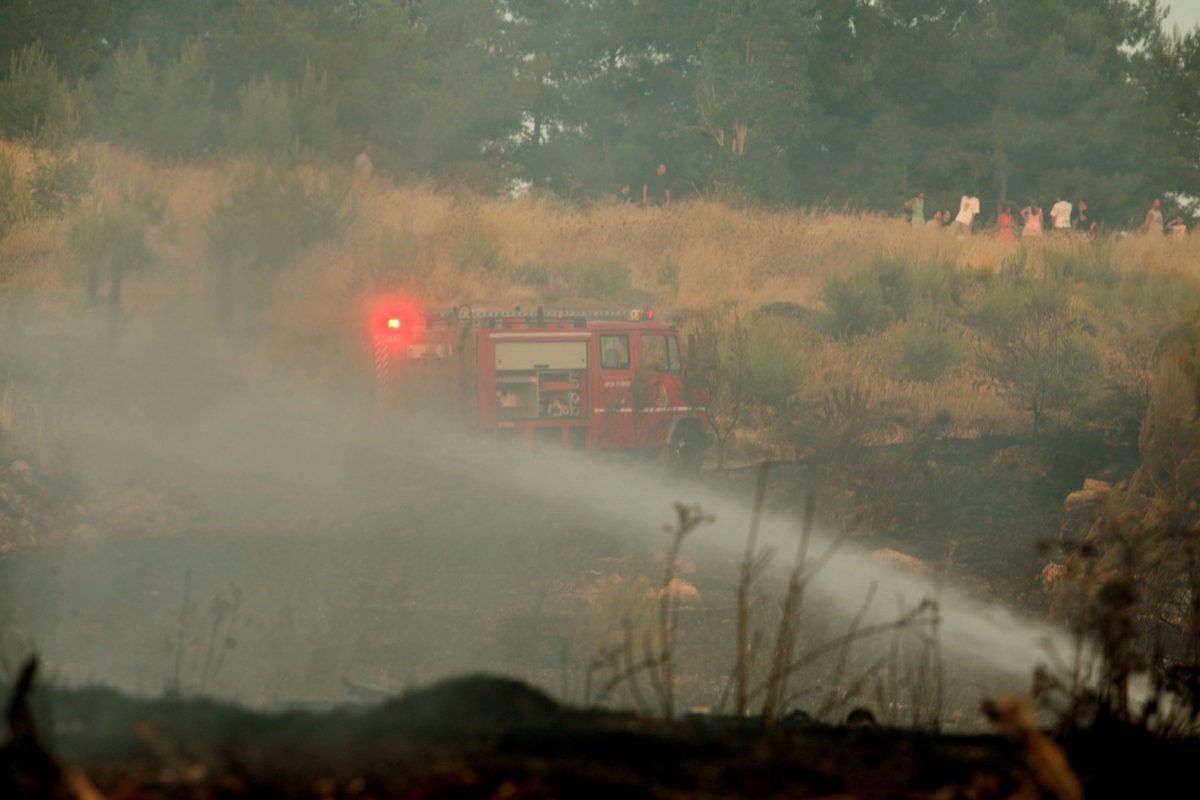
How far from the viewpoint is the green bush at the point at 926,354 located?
25828mm

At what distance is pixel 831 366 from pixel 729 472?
6.49m

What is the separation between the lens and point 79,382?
19703 mm

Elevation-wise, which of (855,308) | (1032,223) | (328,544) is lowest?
(328,544)

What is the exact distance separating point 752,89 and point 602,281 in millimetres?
15690

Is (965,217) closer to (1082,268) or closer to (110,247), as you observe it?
(1082,268)

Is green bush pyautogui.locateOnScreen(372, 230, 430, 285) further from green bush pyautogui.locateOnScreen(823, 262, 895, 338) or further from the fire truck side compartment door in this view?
the fire truck side compartment door

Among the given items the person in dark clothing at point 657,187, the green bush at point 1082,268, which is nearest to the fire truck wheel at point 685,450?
the green bush at point 1082,268

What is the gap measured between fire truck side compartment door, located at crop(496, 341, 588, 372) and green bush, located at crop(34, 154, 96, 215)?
1056 centimetres

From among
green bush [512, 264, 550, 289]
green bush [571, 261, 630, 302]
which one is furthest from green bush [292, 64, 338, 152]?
green bush [571, 261, 630, 302]

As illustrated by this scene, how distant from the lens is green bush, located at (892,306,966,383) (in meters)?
25.8

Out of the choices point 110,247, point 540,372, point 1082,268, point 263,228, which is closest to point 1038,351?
point 1082,268

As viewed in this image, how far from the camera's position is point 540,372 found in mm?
18938

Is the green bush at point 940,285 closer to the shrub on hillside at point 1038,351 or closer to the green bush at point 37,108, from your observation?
the shrub on hillside at point 1038,351

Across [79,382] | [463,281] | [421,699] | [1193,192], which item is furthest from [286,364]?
[1193,192]
